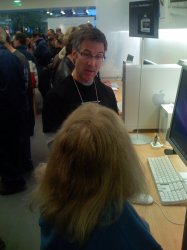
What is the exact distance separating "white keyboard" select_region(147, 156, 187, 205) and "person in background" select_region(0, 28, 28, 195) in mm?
1543

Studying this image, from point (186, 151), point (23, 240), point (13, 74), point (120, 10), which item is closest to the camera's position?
point (186, 151)

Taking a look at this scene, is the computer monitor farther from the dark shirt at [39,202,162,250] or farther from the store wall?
the store wall

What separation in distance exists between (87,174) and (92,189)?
4 centimetres

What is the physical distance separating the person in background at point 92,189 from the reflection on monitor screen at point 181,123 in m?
A: 0.56

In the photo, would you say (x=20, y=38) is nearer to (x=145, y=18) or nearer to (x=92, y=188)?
(x=145, y=18)

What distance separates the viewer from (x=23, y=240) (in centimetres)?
213

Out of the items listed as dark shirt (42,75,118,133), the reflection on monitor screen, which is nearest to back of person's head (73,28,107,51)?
dark shirt (42,75,118,133)

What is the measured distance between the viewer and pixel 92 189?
70cm

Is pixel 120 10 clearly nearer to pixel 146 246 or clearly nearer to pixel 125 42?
pixel 125 42

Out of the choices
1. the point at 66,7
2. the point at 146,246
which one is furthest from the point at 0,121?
the point at 66,7

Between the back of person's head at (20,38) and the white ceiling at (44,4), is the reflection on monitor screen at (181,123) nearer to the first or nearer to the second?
the back of person's head at (20,38)

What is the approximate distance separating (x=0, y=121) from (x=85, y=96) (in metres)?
1.27

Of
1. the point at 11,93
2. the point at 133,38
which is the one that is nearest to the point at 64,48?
the point at 11,93

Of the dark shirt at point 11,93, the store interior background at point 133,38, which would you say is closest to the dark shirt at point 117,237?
the store interior background at point 133,38
